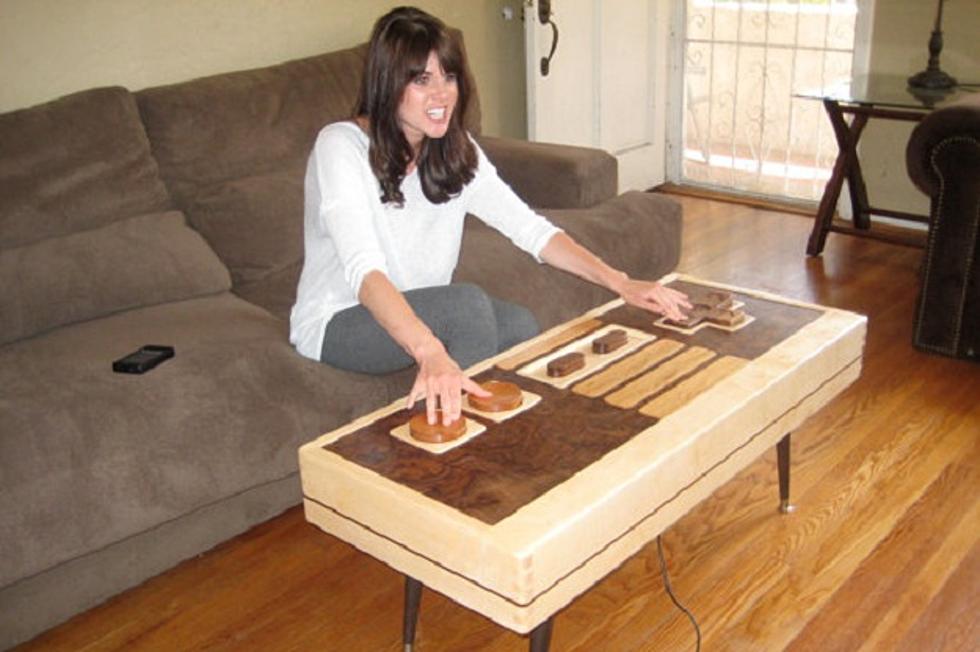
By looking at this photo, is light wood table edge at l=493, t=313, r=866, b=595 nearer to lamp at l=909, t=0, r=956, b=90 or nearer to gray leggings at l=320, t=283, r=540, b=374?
gray leggings at l=320, t=283, r=540, b=374

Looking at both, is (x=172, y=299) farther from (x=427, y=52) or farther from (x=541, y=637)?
(x=541, y=637)

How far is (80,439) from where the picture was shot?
1740mm

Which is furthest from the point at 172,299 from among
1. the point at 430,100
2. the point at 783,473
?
the point at 783,473

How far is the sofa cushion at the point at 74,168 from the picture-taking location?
222cm

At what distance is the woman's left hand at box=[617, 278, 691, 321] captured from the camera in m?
1.93

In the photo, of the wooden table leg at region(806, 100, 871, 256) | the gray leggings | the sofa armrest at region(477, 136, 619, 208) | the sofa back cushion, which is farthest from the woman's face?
the wooden table leg at region(806, 100, 871, 256)

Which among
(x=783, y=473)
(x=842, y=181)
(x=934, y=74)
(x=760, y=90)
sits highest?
(x=934, y=74)

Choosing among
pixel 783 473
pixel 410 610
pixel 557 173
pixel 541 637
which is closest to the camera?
pixel 541 637

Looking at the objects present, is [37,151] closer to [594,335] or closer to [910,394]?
[594,335]

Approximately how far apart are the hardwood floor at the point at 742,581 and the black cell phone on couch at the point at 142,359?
41 centimetres

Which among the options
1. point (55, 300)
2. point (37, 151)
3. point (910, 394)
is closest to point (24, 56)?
point (37, 151)

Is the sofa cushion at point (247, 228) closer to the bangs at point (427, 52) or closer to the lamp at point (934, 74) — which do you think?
the bangs at point (427, 52)

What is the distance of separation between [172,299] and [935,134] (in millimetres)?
1902

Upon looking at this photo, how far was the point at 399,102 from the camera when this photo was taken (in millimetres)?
1833
